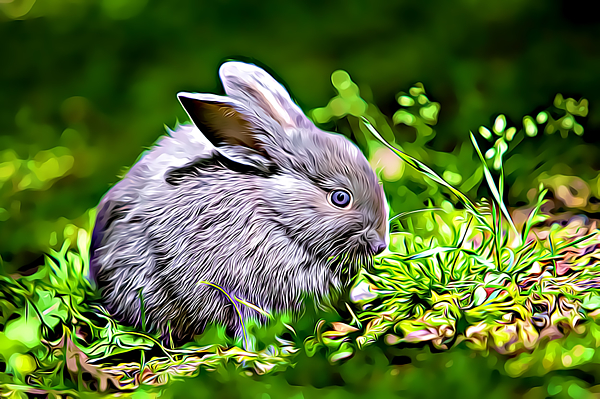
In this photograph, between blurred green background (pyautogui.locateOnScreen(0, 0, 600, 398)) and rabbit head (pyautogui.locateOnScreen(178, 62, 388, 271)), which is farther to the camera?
blurred green background (pyautogui.locateOnScreen(0, 0, 600, 398))

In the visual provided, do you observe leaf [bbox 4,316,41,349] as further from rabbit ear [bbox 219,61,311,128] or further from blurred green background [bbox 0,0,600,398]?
rabbit ear [bbox 219,61,311,128]

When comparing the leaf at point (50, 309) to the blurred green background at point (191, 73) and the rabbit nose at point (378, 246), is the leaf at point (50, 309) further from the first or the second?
the rabbit nose at point (378, 246)

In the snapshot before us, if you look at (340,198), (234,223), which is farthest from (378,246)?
(234,223)

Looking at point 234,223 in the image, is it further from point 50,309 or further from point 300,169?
point 50,309

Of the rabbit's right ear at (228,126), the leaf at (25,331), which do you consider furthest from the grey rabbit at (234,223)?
the leaf at (25,331)

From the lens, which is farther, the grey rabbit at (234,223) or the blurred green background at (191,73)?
the blurred green background at (191,73)

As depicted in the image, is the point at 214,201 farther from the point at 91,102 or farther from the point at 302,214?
the point at 91,102

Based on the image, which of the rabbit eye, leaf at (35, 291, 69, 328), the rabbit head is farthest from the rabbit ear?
leaf at (35, 291, 69, 328)

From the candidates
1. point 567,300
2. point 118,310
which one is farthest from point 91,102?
point 567,300
